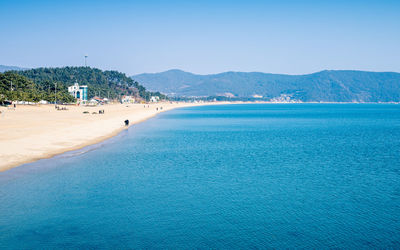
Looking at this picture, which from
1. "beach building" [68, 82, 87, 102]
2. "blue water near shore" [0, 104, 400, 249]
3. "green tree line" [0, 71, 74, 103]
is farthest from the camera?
"beach building" [68, 82, 87, 102]

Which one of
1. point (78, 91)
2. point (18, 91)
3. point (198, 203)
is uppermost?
point (78, 91)

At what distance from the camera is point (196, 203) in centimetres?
1839

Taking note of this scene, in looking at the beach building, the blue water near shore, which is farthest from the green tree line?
the blue water near shore

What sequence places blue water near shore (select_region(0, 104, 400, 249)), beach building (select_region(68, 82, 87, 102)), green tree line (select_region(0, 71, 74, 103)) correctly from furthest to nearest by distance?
beach building (select_region(68, 82, 87, 102)) < green tree line (select_region(0, 71, 74, 103)) < blue water near shore (select_region(0, 104, 400, 249))

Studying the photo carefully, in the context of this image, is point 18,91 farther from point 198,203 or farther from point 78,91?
point 198,203

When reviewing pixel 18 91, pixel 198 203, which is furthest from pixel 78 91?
pixel 198 203

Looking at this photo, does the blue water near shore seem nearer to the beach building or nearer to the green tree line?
the green tree line

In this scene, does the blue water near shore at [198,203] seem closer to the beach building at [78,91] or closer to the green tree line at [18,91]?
the green tree line at [18,91]

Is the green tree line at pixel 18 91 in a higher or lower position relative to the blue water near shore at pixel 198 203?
higher

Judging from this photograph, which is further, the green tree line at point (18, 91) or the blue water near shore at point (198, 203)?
the green tree line at point (18, 91)

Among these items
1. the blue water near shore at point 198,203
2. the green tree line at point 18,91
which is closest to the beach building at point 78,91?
the green tree line at point 18,91

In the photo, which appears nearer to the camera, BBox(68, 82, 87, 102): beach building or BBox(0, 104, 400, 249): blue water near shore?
BBox(0, 104, 400, 249): blue water near shore

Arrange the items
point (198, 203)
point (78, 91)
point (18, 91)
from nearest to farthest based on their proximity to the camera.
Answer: point (198, 203)
point (18, 91)
point (78, 91)

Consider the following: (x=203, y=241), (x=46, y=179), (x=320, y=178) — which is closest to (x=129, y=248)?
(x=203, y=241)
